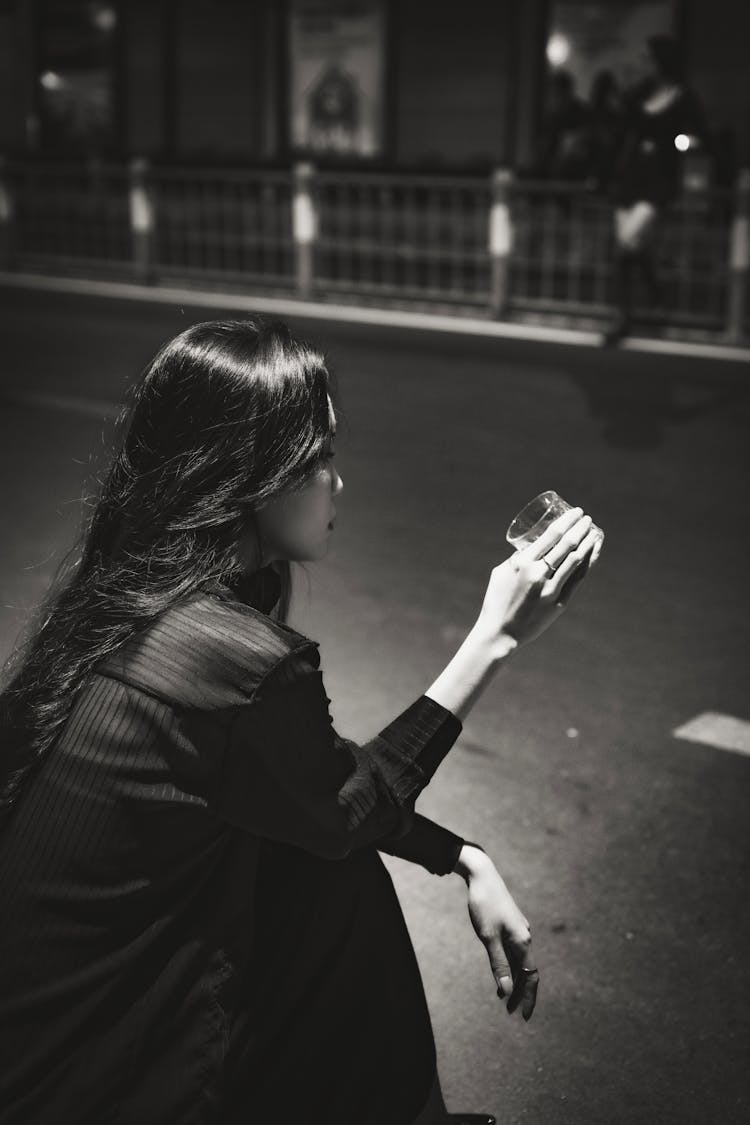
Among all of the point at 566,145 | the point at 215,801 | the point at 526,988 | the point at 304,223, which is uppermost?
the point at 566,145

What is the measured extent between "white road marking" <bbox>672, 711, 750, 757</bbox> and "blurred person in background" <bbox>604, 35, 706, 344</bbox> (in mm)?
6844

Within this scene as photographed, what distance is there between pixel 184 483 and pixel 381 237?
1185 centimetres

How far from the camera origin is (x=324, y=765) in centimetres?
198

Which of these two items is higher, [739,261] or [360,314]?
[739,261]

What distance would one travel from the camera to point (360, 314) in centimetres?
1320

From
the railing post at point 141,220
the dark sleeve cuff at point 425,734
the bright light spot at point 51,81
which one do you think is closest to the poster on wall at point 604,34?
the railing post at point 141,220

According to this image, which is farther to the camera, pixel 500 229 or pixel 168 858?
pixel 500 229

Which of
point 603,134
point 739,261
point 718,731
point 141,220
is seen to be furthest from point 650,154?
point 718,731

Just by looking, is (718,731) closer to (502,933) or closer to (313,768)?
(502,933)

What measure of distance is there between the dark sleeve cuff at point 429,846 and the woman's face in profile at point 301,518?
45cm

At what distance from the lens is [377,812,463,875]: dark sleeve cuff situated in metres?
2.26

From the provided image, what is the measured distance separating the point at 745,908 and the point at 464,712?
1.64 m

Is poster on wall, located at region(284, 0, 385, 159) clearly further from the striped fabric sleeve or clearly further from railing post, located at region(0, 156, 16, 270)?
the striped fabric sleeve

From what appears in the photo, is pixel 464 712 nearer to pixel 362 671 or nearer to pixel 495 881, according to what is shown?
pixel 495 881
